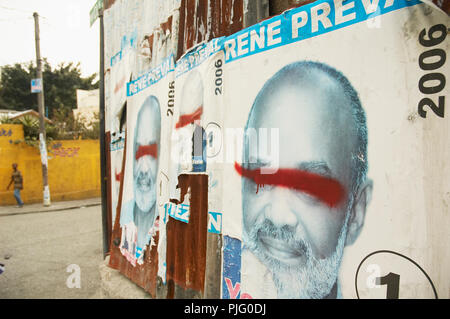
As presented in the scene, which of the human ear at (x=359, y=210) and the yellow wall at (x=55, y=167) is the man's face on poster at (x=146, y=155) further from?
the yellow wall at (x=55, y=167)

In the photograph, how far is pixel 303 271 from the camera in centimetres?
144

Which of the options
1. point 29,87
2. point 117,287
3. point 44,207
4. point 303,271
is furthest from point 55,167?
point 29,87

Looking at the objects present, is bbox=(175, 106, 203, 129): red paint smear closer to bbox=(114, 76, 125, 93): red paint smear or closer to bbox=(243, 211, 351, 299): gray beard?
bbox=(243, 211, 351, 299): gray beard

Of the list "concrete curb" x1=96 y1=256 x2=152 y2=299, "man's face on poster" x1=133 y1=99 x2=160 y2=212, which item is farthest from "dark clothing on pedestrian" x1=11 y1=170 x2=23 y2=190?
"man's face on poster" x1=133 y1=99 x2=160 y2=212

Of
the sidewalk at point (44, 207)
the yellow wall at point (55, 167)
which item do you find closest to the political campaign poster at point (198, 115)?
the sidewalk at point (44, 207)

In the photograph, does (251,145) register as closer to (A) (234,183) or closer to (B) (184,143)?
(A) (234,183)

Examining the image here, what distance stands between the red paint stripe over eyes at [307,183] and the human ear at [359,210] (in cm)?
7

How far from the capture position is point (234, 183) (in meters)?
1.88

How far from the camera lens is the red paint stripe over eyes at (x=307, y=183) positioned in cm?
131

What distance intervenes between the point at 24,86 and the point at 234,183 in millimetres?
36395

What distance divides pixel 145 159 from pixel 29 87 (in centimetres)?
3458

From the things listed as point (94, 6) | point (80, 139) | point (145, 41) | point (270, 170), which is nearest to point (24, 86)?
point (80, 139)

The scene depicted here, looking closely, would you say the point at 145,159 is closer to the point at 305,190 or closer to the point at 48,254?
the point at 305,190

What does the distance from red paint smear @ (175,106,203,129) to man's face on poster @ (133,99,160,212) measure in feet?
1.61
